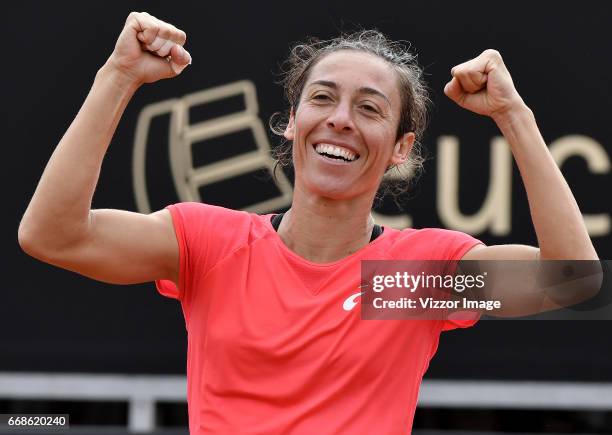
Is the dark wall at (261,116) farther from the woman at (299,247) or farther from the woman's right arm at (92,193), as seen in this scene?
the woman's right arm at (92,193)

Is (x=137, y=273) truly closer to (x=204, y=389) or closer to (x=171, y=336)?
(x=204, y=389)

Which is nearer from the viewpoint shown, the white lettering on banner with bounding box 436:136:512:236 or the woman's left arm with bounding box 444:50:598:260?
the woman's left arm with bounding box 444:50:598:260

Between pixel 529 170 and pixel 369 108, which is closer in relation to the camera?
pixel 529 170

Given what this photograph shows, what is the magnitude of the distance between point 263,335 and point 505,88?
75cm

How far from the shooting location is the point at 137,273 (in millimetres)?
2465

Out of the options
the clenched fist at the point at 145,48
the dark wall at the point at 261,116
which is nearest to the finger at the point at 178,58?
the clenched fist at the point at 145,48

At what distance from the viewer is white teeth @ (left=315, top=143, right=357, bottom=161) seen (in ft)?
8.47

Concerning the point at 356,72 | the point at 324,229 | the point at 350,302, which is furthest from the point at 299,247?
the point at 356,72

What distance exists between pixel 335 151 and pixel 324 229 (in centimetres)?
19

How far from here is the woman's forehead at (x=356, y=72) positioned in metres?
2.62

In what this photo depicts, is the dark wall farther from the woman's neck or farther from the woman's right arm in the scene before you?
the woman's right arm

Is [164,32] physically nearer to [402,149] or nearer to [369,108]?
[369,108]

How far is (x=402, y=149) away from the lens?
9.15ft

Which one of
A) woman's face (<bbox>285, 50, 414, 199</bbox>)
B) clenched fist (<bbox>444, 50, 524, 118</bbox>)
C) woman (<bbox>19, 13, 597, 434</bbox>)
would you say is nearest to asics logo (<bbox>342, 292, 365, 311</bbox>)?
woman (<bbox>19, 13, 597, 434</bbox>)
